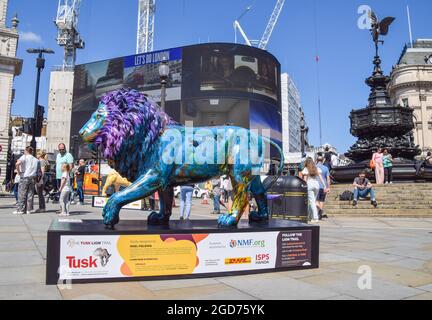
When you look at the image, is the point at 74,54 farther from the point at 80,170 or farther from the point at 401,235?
the point at 401,235

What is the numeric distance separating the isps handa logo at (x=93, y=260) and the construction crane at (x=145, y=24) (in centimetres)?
9485

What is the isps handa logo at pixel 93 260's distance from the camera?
125 inches

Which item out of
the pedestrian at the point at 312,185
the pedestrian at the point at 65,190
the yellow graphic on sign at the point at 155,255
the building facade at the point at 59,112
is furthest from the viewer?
the building facade at the point at 59,112

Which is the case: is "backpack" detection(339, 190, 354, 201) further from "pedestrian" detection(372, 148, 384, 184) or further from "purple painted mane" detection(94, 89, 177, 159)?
"purple painted mane" detection(94, 89, 177, 159)

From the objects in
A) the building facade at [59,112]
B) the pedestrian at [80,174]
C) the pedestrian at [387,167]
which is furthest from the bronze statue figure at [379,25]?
the building facade at [59,112]

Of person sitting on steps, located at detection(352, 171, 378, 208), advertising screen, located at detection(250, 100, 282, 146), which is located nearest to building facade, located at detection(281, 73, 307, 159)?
advertising screen, located at detection(250, 100, 282, 146)

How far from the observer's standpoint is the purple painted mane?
11.6ft

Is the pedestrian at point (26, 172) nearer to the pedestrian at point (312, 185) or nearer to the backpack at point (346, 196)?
the pedestrian at point (312, 185)

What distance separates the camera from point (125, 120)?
357 centimetres

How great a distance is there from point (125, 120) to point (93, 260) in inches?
52.9

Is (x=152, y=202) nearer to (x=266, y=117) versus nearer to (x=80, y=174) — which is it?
(x=80, y=174)

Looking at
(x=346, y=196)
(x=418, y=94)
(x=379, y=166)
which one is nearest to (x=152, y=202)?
(x=346, y=196)

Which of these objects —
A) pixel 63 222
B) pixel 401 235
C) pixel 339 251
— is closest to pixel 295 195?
pixel 401 235

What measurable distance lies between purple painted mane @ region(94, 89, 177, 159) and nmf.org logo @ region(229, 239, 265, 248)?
132cm
